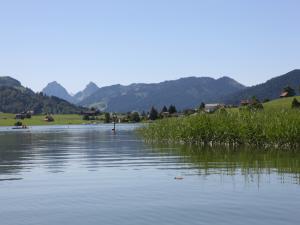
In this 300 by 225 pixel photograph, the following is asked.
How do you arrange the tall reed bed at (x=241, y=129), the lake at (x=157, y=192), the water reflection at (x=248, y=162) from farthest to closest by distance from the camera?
the tall reed bed at (x=241, y=129) → the water reflection at (x=248, y=162) → the lake at (x=157, y=192)

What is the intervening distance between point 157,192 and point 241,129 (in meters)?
36.5

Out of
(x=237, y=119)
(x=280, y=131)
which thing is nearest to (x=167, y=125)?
(x=237, y=119)

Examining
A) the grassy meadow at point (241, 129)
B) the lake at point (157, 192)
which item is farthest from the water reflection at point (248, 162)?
the grassy meadow at point (241, 129)

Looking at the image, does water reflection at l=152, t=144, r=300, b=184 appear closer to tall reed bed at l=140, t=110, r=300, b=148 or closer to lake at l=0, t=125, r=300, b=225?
lake at l=0, t=125, r=300, b=225

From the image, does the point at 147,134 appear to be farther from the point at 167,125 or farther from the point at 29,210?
the point at 29,210

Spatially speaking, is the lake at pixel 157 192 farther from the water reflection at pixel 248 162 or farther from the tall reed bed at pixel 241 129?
the tall reed bed at pixel 241 129

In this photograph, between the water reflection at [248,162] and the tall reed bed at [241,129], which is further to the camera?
the tall reed bed at [241,129]

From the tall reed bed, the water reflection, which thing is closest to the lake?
the water reflection

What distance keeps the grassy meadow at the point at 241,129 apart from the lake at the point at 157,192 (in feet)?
24.1

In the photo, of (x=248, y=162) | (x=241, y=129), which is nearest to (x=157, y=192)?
(x=248, y=162)

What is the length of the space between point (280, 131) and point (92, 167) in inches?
897

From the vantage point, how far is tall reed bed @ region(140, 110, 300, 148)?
60.3 m

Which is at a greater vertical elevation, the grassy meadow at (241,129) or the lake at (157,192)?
the grassy meadow at (241,129)

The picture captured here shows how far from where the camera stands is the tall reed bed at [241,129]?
6034 cm
